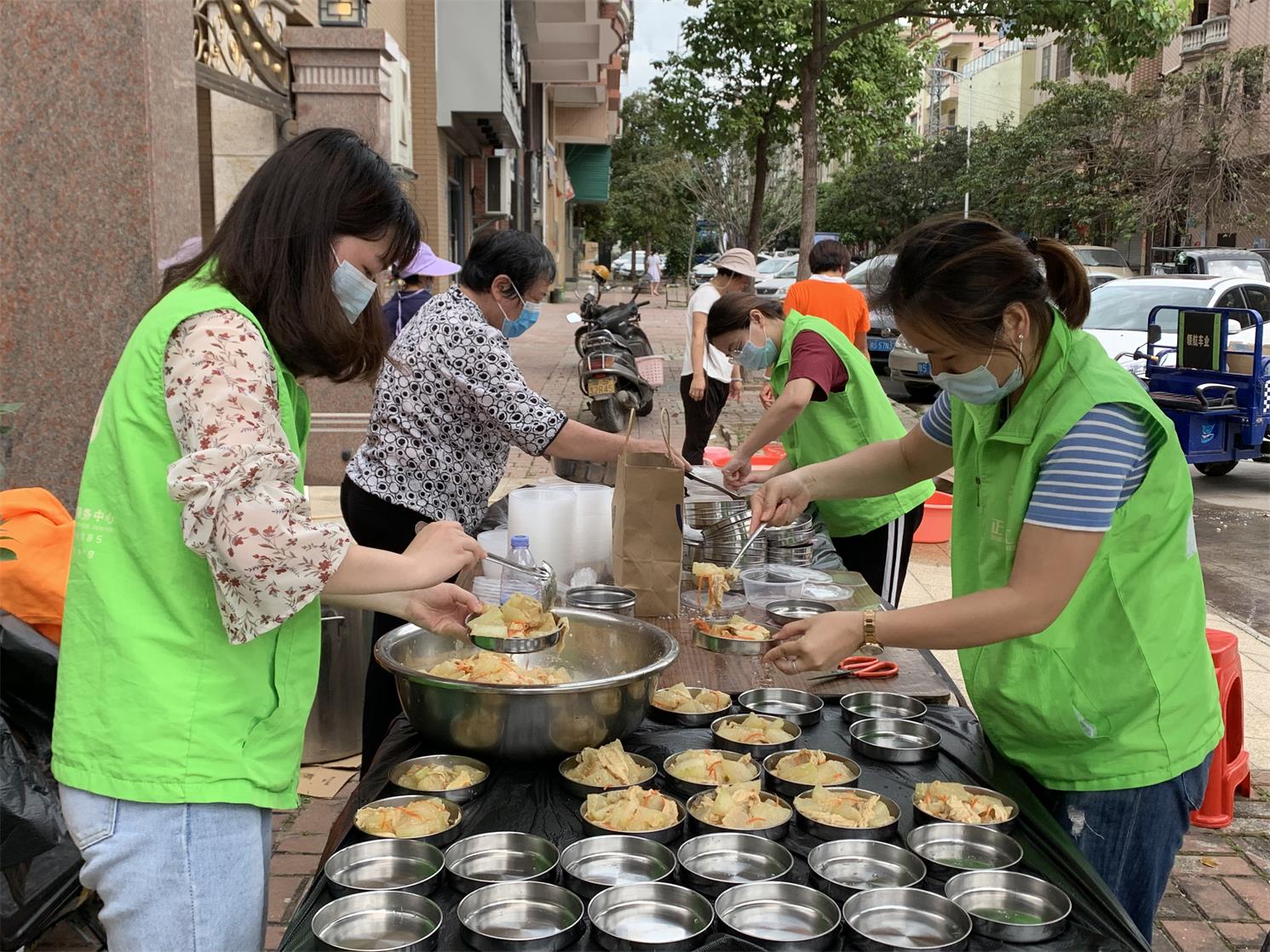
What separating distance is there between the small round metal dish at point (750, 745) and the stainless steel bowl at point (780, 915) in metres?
0.60

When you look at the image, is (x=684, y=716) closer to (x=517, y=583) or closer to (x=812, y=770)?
(x=812, y=770)

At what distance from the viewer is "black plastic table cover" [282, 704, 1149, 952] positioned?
1794 mm

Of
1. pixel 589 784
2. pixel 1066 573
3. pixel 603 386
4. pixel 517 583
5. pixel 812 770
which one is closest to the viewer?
pixel 1066 573

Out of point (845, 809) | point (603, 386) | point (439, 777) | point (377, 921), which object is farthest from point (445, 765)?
point (603, 386)

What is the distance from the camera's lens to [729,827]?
6.87 feet

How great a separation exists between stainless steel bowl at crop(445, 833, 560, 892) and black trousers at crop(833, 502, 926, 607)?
2907mm

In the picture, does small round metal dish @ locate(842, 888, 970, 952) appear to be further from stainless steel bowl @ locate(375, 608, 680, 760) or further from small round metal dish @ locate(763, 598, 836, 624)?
small round metal dish @ locate(763, 598, 836, 624)

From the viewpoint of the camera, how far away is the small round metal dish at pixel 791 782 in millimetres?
2285

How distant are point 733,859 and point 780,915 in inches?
7.9

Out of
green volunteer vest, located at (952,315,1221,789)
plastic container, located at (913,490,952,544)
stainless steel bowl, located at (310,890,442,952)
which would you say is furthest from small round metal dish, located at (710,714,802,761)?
plastic container, located at (913,490,952,544)

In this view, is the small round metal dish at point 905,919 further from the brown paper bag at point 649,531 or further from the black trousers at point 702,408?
the black trousers at point 702,408

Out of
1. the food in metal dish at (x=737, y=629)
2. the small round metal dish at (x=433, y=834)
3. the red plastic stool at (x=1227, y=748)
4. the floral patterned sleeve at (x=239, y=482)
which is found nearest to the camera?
the floral patterned sleeve at (x=239, y=482)

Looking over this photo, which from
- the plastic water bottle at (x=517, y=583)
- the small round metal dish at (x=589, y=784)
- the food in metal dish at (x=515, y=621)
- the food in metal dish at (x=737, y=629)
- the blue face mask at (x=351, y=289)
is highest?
the blue face mask at (x=351, y=289)

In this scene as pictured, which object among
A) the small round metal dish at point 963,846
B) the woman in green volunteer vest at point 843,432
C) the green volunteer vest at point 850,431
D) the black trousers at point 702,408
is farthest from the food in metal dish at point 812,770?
the black trousers at point 702,408
